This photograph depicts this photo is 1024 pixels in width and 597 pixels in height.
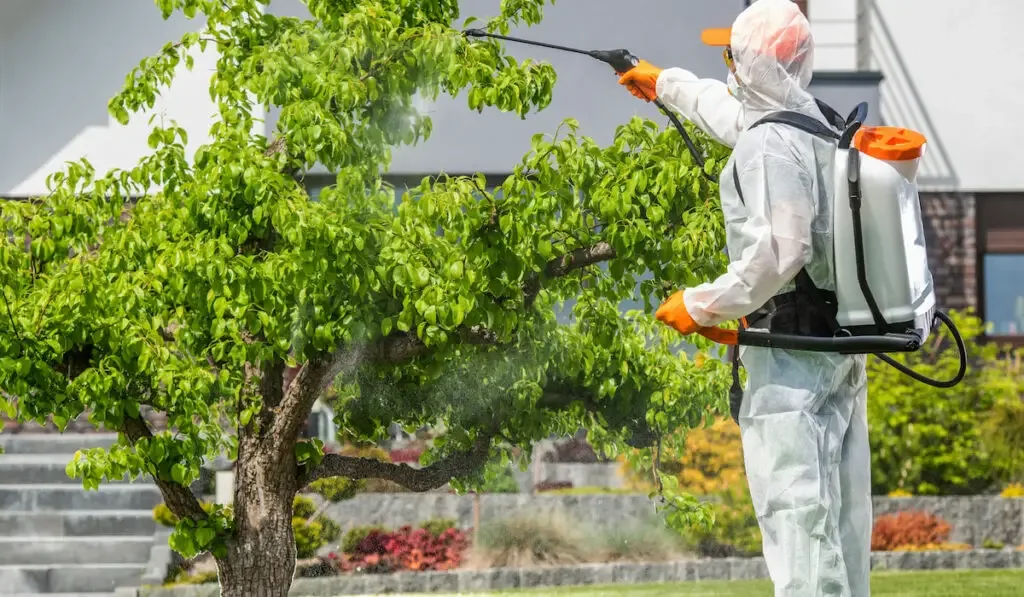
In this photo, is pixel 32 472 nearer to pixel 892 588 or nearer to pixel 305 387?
pixel 305 387

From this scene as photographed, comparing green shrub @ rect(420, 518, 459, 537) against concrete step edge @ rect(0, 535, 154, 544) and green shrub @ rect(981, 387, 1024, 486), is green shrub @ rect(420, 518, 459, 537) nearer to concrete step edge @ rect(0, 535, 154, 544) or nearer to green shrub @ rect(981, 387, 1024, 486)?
concrete step edge @ rect(0, 535, 154, 544)

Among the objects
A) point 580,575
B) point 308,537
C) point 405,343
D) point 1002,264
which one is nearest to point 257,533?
point 405,343

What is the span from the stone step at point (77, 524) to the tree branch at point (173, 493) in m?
3.78

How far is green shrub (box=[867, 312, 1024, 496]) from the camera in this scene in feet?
29.5

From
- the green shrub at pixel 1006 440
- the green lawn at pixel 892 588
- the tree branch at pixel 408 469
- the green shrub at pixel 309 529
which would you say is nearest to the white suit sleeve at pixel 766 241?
the tree branch at pixel 408 469

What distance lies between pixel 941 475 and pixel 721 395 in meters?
5.01

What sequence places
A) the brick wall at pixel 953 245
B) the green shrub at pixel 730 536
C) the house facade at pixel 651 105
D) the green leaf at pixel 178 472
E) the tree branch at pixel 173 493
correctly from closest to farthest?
the green leaf at pixel 178 472, the tree branch at pixel 173 493, the green shrub at pixel 730 536, the house facade at pixel 651 105, the brick wall at pixel 953 245

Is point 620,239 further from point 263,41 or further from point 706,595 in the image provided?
point 706,595

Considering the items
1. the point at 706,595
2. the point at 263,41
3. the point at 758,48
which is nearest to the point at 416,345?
the point at 263,41

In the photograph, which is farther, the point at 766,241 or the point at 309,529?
the point at 309,529

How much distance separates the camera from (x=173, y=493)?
4090mm

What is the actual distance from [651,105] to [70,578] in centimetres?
417

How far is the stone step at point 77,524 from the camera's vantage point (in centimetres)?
766

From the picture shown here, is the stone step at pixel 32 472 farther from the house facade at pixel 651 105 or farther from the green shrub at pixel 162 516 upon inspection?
the house facade at pixel 651 105
